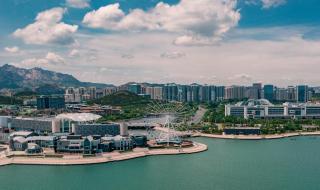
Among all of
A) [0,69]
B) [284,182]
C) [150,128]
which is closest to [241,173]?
[284,182]

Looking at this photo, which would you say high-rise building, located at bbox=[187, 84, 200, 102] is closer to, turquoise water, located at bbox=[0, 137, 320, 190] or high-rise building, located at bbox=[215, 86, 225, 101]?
high-rise building, located at bbox=[215, 86, 225, 101]

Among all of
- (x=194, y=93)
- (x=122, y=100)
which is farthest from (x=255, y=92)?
(x=122, y=100)

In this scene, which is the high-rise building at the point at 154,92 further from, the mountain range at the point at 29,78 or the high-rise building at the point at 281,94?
the mountain range at the point at 29,78

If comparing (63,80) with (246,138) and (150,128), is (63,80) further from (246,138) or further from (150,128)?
(246,138)

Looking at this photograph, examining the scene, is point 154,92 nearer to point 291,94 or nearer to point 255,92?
point 255,92

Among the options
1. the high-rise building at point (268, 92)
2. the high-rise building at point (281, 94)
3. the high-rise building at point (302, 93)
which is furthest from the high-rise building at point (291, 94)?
the high-rise building at point (268, 92)
